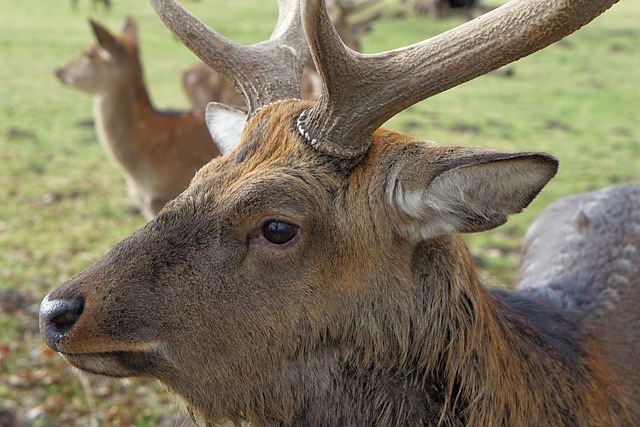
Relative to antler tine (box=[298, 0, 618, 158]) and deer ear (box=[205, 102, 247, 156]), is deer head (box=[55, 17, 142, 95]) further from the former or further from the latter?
antler tine (box=[298, 0, 618, 158])

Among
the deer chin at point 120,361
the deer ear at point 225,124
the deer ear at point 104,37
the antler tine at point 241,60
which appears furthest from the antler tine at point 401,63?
the deer ear at point 104,37

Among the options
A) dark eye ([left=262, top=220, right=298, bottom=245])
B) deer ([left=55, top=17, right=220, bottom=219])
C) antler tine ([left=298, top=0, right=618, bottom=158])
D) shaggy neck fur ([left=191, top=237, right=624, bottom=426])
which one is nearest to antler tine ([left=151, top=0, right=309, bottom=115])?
antler tine ([left=298, top=0, right=618, bottom=158])

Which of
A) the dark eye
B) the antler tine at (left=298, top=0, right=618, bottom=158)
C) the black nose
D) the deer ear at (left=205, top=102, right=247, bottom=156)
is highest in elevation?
the antler tine at (left=298, top=0, right=618, bottom=158)

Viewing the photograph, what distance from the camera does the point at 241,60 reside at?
2877 mm

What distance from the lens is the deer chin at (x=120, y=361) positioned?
88.4 inches

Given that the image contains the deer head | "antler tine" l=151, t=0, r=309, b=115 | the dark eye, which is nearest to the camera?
the dark eye

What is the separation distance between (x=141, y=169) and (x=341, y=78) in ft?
19.2

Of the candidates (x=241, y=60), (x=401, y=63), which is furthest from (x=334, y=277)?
(x=241, y=60)

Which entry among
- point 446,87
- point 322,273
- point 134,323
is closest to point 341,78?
point 446,87

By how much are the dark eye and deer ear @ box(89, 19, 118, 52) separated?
20.9 feet

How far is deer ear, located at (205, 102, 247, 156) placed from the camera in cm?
302

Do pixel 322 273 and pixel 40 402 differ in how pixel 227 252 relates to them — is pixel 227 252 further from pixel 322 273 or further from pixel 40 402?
pixel 40 402

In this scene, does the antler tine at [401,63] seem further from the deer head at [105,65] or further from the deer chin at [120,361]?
the deer head at [105,65]

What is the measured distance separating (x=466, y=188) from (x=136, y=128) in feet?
21.2
